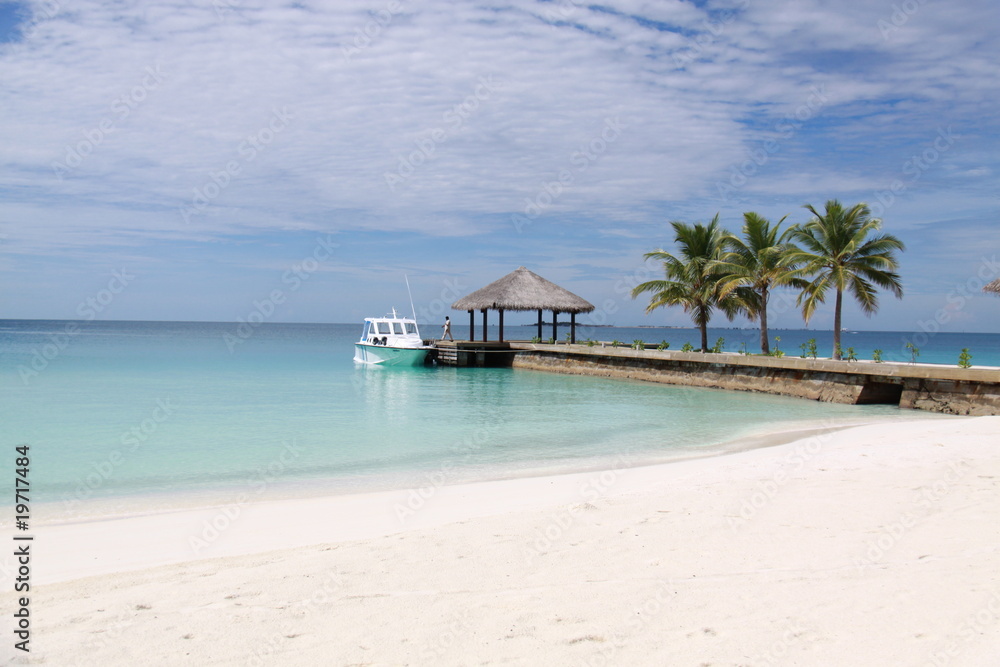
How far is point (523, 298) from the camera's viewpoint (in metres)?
28.8

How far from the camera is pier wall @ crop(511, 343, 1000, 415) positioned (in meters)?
14.4

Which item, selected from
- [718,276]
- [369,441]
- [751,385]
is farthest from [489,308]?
[369,441]

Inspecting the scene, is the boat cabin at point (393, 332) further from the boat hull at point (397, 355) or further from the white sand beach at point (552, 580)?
the white sand beach at point (552, 580)

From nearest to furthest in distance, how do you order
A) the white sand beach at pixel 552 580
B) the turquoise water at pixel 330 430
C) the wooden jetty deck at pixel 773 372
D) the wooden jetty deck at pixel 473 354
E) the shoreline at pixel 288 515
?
the white sand beach at pixel 552 580 → the shoreline at pixel 288 515 → the turquoise water at pixel 330 430 → the wooden jetty deck at pixel 773 372 → the wooden jetty deck at pixel 473 354

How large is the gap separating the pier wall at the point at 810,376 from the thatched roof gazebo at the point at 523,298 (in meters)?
2.42

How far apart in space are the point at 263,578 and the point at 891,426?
11.0m

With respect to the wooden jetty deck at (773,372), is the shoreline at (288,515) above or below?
below

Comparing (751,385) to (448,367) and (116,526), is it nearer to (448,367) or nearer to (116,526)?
(448,367)

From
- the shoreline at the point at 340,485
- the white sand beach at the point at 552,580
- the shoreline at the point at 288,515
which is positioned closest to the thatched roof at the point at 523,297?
the shoreline at the point at 340,485

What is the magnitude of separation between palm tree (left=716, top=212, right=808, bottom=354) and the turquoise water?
3.93 m

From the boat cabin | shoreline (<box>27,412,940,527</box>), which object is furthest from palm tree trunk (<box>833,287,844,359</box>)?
the boat cabin

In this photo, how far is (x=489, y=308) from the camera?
29.1 m

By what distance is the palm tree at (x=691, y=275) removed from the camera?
78.7 ft

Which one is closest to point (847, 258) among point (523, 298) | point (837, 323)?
point (837, 323)
